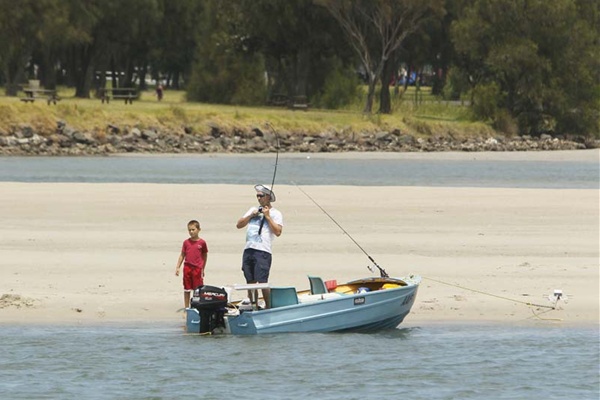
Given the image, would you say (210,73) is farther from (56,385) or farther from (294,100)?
(56,385)

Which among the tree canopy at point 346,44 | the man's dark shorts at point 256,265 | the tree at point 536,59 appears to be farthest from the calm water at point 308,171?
the man's dark shorts at point 256,265

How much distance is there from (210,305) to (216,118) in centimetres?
4928

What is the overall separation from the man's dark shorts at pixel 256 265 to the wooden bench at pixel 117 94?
55.0 metres

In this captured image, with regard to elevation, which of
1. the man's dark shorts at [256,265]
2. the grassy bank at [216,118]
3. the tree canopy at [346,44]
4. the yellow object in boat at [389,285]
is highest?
the tree canopy at [346,44]

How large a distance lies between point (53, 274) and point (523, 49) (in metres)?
56.5

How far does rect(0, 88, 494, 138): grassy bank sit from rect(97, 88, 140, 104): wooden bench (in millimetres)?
499

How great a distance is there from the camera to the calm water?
40938mm

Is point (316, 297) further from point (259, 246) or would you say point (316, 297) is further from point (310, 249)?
point (310, 249)

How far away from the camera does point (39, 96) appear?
218ft

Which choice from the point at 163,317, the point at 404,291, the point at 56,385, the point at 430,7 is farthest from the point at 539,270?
the point at 430,7

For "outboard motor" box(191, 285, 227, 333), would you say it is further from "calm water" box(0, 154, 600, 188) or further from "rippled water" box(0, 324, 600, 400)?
"calm water" box(0, 154, 600, 188)

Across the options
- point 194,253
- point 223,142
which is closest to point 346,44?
point 223,142

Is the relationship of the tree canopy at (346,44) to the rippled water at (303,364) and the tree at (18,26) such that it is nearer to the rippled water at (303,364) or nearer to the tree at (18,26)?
the tree at (18,26)

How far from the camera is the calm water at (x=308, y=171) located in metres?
40.9
